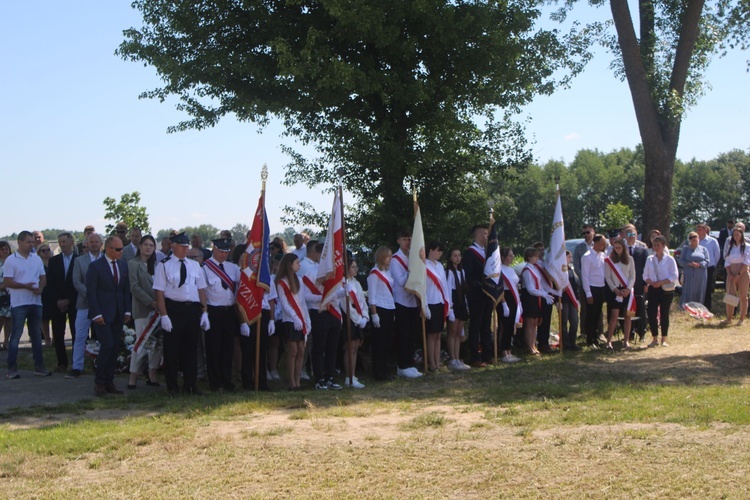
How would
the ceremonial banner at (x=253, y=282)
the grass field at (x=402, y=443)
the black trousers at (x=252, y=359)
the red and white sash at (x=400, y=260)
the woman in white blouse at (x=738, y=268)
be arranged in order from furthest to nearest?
the woman in white blouse at (x=738, y=268) → the red and white sash at (x=400, y=260) → the black trousers at (x=252, y=359) → the ceremonial banner at (x=253, y=282) → the grass field at (x=402, y=443)

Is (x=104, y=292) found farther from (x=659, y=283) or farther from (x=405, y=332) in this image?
(x=659, y=283)

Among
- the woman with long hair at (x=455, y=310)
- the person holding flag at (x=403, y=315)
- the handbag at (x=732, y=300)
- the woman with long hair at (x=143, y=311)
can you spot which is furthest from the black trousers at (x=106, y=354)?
the handbag at (x=732, y=300)

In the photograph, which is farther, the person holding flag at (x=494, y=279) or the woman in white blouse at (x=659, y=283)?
the woman in white blouse at (x=659, y=283)

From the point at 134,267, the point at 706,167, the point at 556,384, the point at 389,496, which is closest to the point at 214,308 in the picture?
the point at 134,267

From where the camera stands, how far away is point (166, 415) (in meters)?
9.49

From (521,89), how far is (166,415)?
413 inches

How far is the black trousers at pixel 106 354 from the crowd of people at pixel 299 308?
18 millimetres

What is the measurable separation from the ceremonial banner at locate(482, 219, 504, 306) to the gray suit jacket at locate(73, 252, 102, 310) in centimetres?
609

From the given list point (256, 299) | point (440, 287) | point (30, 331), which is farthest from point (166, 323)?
point (440, 287)

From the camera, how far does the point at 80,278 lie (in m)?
12.6

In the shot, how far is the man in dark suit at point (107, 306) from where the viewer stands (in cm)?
1109

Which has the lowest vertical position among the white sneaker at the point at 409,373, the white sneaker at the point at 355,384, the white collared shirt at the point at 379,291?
the white sneaker at the point at 355,384

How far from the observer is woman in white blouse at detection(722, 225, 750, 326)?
1788 cm

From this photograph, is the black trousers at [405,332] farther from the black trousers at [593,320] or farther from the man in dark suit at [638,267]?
the man in dark suit at [638,267]
